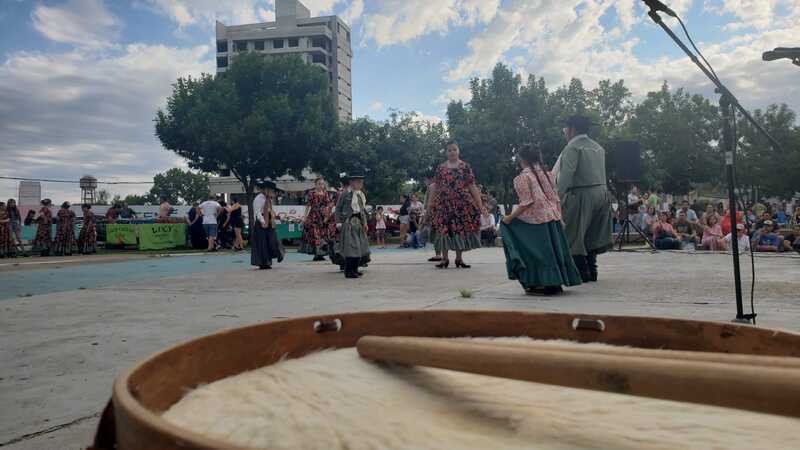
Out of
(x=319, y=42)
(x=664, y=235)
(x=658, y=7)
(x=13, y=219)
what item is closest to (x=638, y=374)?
(x=658, y=7)

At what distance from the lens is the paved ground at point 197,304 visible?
221 cm

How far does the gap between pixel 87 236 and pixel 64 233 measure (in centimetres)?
58

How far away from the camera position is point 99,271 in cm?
895

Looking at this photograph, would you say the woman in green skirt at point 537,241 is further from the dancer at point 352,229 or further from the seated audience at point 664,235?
the seated audience at point 664,235

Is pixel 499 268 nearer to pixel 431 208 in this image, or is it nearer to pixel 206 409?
pixel 431 208

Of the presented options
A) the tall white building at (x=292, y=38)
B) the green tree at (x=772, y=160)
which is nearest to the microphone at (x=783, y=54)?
the green tree at (x=772, y=160)

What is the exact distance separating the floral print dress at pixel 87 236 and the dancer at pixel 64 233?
226mm

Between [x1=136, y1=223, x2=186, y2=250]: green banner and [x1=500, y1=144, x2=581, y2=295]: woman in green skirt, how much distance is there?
13.2 m

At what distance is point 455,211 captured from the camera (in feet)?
25.5

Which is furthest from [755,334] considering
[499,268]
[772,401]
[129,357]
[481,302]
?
[499,268]

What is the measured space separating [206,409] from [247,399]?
74 mm

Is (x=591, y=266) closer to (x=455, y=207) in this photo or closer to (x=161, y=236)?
(x=455, y=207)

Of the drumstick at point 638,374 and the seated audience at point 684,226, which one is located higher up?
the seated audience at point 684,226

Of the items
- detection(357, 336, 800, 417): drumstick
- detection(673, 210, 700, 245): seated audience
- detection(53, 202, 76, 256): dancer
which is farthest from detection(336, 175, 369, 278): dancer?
detection(53, 202, 76, 256): dancer
